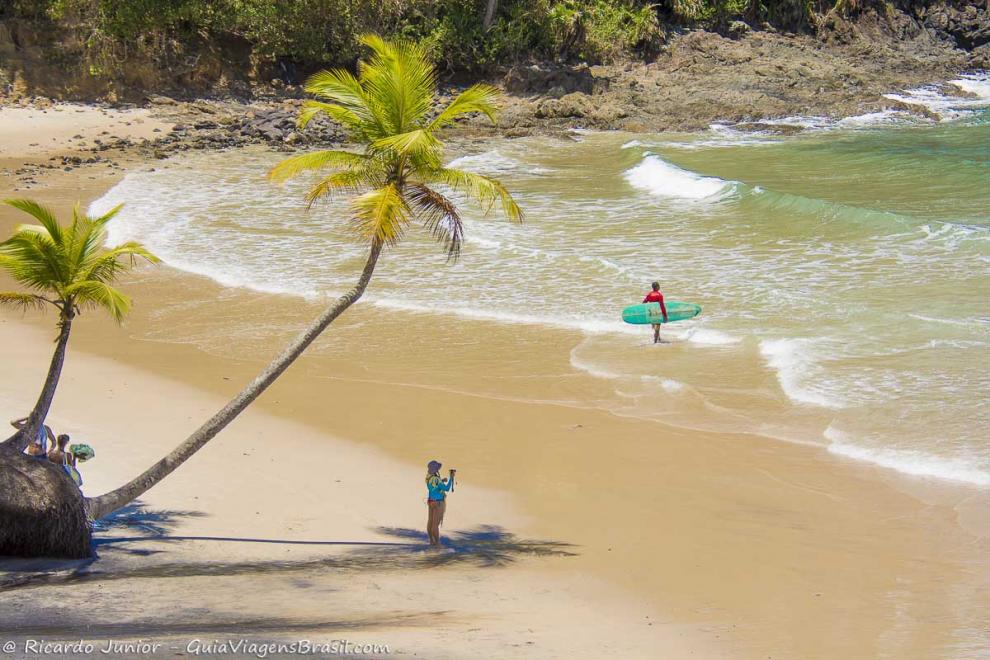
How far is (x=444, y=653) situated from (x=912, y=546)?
5.01 metres

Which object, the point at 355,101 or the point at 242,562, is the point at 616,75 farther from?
the point at 242,562

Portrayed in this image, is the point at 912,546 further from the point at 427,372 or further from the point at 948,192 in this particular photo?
the point at 948,192

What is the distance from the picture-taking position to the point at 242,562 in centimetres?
934

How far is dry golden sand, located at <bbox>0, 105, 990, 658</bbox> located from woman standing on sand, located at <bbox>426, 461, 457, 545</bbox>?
0.96ft

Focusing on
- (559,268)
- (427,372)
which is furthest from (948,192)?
(427,372)

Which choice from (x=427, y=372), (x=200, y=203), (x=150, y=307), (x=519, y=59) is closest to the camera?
(x=427, y=372)

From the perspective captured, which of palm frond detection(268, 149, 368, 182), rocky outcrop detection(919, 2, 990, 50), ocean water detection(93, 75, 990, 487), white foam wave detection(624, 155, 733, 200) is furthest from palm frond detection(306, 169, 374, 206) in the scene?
rocky outcrop detection(919, 2, 990, 50)

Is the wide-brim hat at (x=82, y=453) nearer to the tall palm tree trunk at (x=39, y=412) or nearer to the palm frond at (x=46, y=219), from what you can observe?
the tall palm tree trunk at (x=39, y=412)

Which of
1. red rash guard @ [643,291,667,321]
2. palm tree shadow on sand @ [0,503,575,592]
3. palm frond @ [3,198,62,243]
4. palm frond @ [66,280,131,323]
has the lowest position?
palm tree shadow on sand @ [0,503,575,592]

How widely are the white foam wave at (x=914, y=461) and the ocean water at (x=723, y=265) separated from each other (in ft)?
0.10

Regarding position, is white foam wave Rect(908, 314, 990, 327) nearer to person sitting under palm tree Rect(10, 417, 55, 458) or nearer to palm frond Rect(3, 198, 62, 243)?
person sitting under palm tree Rect(10, 417, 55, 458)

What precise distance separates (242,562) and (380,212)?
10.6 feet

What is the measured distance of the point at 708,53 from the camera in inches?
1849

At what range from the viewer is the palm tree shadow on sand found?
8.55 m
